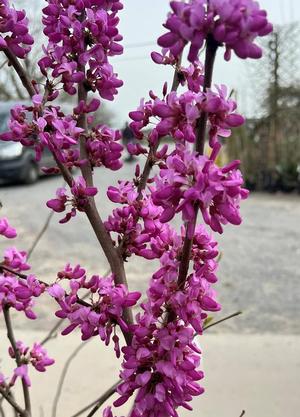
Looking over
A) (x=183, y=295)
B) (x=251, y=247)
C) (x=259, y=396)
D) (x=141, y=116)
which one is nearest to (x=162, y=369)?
(x=183, y=295)

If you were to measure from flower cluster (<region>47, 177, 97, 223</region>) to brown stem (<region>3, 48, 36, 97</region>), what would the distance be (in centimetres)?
11

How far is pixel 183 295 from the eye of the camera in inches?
20.7

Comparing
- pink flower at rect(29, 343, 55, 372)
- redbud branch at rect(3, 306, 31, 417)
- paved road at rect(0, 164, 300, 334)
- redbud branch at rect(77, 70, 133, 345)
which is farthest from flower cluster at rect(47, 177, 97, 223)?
paved road at rect(0, 164, 300, 334)

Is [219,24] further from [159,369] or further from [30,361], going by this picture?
[30,361]

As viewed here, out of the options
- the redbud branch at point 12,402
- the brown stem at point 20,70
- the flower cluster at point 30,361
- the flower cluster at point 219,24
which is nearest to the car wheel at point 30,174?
the flower cluster at point 30,361

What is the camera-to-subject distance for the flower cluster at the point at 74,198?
1.91 feet

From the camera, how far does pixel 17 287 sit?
2.24ft

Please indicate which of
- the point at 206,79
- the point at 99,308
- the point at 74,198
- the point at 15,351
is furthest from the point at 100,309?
the point at 15,351

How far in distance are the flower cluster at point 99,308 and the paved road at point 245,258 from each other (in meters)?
2.07

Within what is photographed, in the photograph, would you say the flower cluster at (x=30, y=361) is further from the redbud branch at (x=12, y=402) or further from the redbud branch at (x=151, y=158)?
the redbud branch at (x=151, y=158)

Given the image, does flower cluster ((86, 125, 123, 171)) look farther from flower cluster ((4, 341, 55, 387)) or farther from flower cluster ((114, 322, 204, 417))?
flower cluster ((4, 341, 55, 387))

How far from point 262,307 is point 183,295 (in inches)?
97.4

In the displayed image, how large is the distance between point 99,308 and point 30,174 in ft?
24.4

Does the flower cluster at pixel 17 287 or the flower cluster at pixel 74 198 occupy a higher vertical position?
the flower cluster at pixel 74 198
